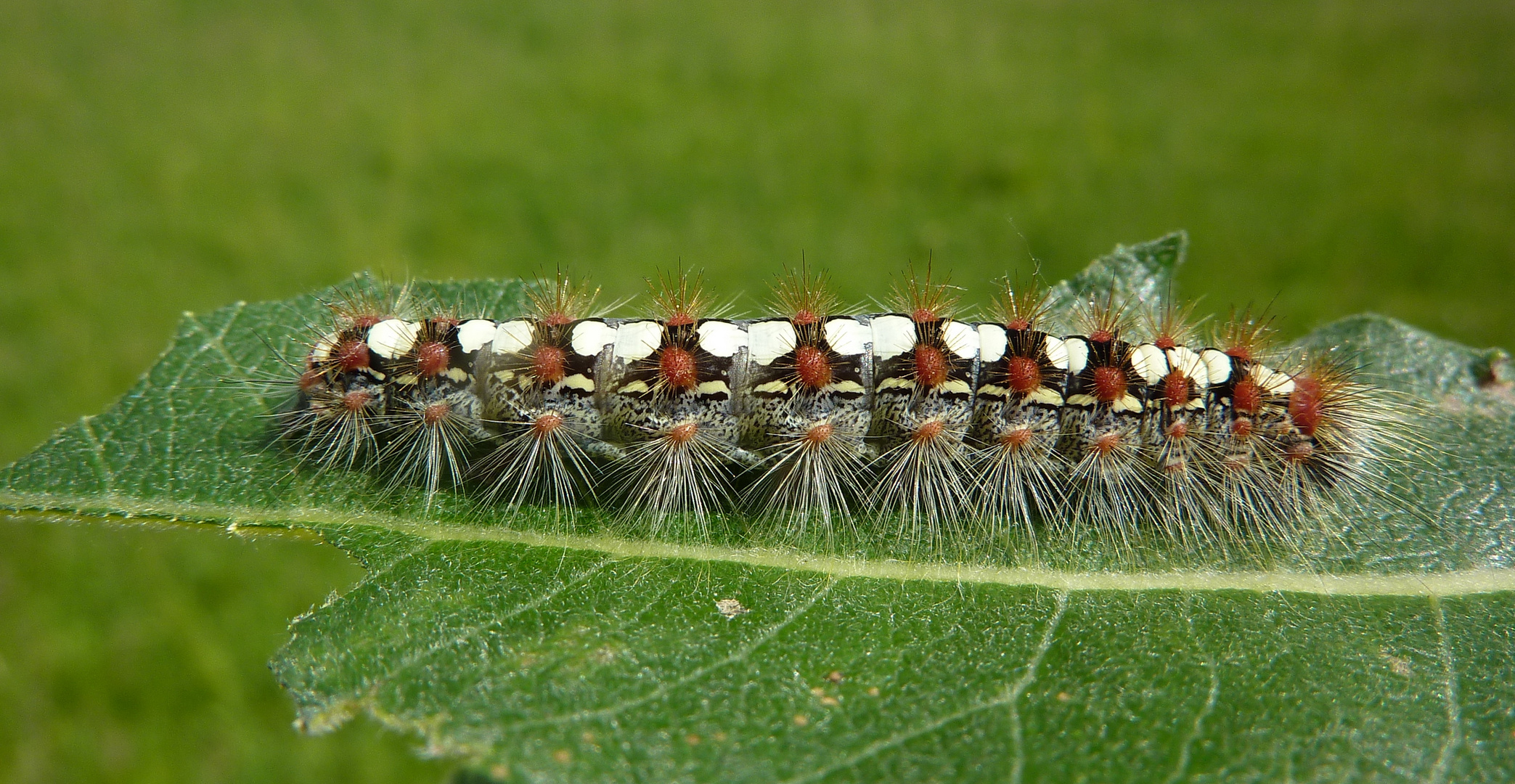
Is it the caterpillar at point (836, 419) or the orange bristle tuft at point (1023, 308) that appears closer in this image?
the caterpillar at point (836, 419)

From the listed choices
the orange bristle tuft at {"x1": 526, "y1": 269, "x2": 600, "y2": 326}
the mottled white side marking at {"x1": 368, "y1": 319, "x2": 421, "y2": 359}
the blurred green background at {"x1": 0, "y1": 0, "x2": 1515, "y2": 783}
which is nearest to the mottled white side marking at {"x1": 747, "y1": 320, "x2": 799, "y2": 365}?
the orange bristle tuft at {"x1": 526, "y1": 269, "x2": 600, "y2": 326}

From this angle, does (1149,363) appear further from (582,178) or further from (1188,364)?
(582,178)

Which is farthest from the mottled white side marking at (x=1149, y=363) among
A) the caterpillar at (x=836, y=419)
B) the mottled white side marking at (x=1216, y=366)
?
the mottled white side marking at (x=1216, y=366)

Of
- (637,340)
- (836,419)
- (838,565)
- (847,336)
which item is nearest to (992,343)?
(847,336)

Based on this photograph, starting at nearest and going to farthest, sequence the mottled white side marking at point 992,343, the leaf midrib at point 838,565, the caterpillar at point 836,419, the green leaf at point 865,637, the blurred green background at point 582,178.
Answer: the green leaf at point 865,637 → the leaf midrib at point 838,565 → the caterpillar at point 836,419 → the mottled white side marking at point 992,343 → the blurred green background at point 582,178

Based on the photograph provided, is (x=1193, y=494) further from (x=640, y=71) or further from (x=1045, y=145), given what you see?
(x=640, y=71)

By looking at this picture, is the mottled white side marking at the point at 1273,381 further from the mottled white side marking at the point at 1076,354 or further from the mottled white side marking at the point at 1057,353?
the mottled white side marking at the point at 1057,353

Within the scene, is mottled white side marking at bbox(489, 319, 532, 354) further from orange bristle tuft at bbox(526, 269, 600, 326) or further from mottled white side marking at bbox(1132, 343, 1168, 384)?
mottled white side marking at bbox(1132, 343, 1168, 384)
